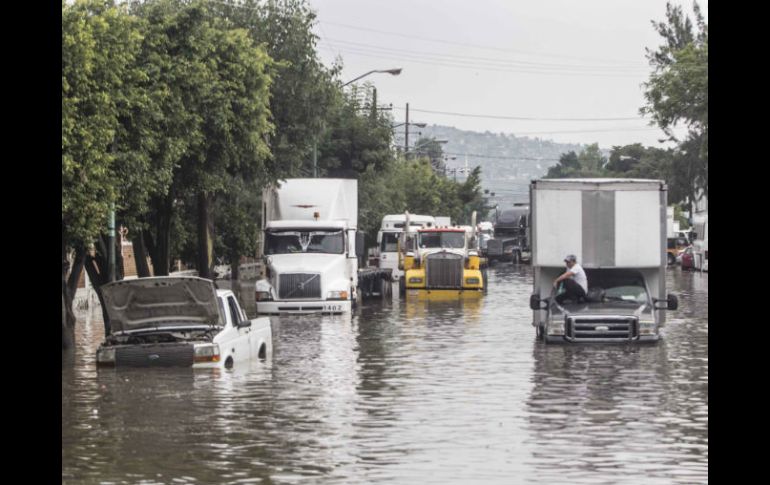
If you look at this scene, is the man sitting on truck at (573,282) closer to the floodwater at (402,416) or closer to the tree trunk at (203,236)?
the floodwater at (402,416)

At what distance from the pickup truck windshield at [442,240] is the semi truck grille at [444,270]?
279 centimetres

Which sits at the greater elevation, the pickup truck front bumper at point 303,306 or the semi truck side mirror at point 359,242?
the semi truck side mirror at point 359,242

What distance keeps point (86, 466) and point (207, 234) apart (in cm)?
3261

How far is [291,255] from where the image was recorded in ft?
142

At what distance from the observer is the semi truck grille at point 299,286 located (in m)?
42.0

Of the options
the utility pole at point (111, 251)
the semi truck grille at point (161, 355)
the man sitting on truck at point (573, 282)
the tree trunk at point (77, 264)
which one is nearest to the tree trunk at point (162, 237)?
the tree trunk at point (77, 264)

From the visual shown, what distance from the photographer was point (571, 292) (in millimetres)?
30094

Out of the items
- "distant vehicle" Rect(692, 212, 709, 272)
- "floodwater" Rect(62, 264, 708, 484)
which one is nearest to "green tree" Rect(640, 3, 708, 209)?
"distant vehicle" Rect(692, 212, 709, 272)

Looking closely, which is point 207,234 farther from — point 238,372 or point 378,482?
point 378,482

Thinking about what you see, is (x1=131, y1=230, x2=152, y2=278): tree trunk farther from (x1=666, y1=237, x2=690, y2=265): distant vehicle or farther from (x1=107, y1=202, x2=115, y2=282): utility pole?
(x1=666, y1=237, x2=690, y2=265): distant vehicle

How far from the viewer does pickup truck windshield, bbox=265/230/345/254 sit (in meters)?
43.3

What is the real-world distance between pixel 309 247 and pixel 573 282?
48.2 ft

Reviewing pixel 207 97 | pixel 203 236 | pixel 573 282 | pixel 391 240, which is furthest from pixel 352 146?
pixel 573 282
